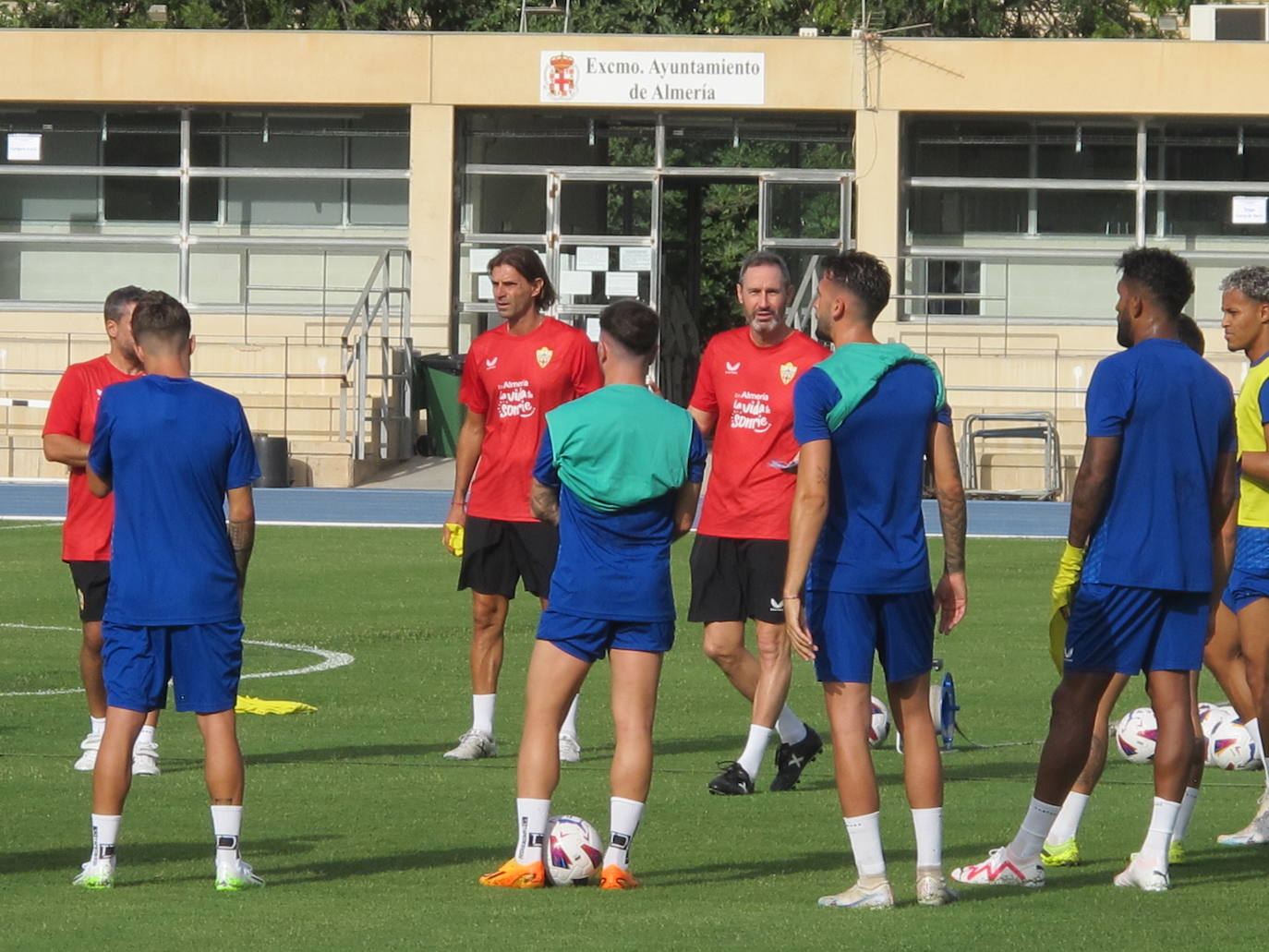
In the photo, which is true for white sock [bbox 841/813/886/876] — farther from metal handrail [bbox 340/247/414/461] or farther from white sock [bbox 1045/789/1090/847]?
metal handrail [bbox 340/247/414/461]

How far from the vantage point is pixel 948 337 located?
32469 millimetres

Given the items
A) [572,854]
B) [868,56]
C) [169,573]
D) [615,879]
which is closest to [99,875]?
[169,573]

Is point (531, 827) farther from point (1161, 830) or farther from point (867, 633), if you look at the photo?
point (1161, 830)

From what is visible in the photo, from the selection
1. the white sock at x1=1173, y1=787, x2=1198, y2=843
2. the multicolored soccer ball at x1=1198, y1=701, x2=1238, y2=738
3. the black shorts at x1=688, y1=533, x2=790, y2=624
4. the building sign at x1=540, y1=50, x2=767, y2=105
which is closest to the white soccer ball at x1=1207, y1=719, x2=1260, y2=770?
the multicolored soccer ball at x1=1198, y1=701, x2=1238, y2=738

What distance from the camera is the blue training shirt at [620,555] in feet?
24.1

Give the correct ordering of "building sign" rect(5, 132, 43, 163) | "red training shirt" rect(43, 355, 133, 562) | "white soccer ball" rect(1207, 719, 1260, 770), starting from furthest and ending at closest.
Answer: "building sign" rect(5, 132, 43, 163)
"white soccer ball" rect(1207, 719, 1260, 770)
"red training shirt" rect(43, 355, 133, 562)

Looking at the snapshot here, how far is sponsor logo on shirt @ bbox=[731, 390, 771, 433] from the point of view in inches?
377

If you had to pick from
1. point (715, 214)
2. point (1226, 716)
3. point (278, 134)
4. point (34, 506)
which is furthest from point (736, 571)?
point (715, 214)

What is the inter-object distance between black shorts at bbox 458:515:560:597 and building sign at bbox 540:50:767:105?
22.6 meters

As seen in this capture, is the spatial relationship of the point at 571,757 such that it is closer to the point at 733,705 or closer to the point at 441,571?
the point at 733,705

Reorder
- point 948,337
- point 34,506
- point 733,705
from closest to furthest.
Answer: point 733,705, point 34,506, point 948,337

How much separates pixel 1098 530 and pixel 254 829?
3244 millimetres

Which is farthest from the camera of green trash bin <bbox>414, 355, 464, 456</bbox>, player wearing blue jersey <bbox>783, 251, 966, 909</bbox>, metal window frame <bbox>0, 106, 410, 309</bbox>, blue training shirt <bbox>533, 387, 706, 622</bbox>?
metal window frame <bbox>0, 106, 410, 309</bbox>

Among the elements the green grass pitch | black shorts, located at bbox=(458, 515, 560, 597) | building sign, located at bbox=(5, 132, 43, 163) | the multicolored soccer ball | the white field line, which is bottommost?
the green grass pitch
